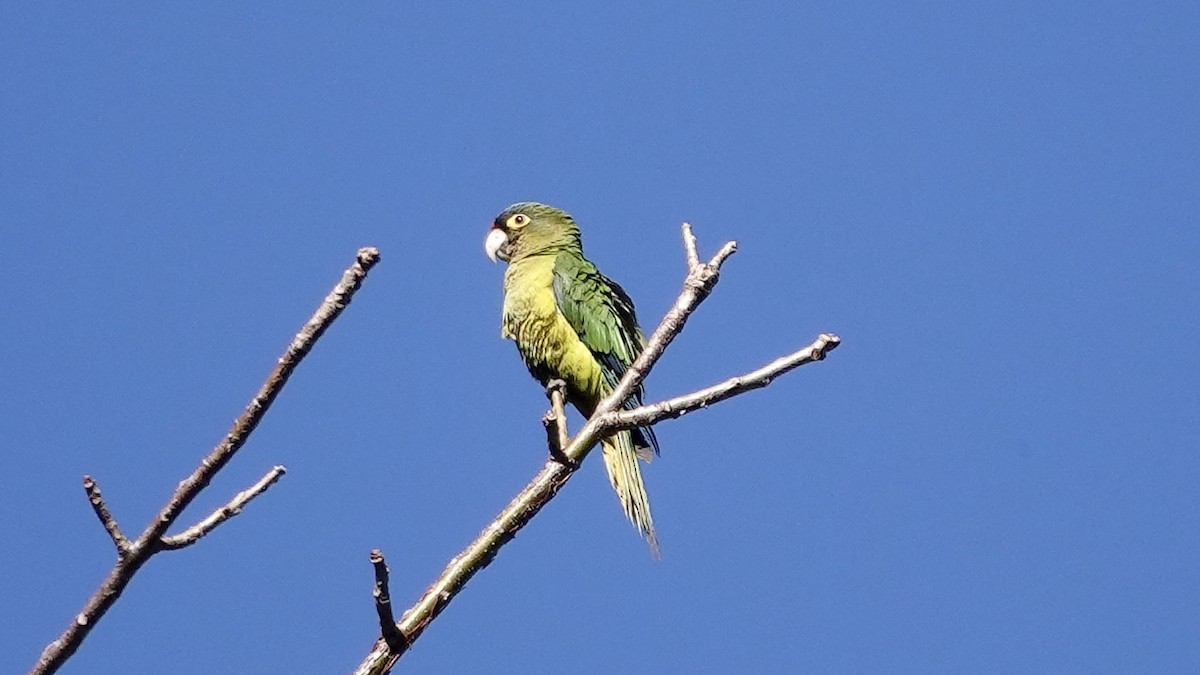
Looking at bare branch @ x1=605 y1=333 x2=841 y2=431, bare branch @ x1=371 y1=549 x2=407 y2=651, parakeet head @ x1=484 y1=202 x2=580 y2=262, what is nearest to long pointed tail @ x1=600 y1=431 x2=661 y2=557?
parakeet head @ x1=484 y1=202 x2=580 y2=262

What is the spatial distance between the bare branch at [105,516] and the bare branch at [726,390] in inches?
61.0

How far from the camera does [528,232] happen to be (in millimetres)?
8383

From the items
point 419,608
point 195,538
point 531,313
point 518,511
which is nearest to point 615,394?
point 518,511

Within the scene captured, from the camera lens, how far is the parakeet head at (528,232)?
8.15 m

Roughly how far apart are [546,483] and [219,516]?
44.1 inches

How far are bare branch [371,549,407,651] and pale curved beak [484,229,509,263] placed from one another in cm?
604

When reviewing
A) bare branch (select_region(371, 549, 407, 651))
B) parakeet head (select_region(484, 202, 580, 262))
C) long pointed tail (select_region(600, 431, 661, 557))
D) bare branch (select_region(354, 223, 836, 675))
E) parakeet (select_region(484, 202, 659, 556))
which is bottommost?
bare branch (select_region(371, 549, 407, 651))

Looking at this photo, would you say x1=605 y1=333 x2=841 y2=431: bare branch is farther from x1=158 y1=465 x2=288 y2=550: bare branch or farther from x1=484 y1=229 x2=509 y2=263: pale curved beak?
x1=484 y1=229 x2=509 y2=263: pale curved beak

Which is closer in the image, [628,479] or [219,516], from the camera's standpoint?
[219,516]

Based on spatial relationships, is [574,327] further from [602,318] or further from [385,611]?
[385,611]

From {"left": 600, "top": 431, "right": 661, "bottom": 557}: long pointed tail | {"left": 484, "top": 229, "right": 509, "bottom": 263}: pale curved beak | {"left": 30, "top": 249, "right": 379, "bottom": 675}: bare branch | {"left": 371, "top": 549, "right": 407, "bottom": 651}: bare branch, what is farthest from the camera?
{"left": 484, "top": 229, "right": 509, "bottom": 263}: pale curved beak

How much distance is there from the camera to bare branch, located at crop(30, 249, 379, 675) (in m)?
2.02

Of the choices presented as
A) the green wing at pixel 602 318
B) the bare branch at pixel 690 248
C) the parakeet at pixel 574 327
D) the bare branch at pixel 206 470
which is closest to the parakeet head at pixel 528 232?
the parakeet at pixel 574 327

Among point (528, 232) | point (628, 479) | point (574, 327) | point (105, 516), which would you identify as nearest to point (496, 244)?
point (528, 232)
